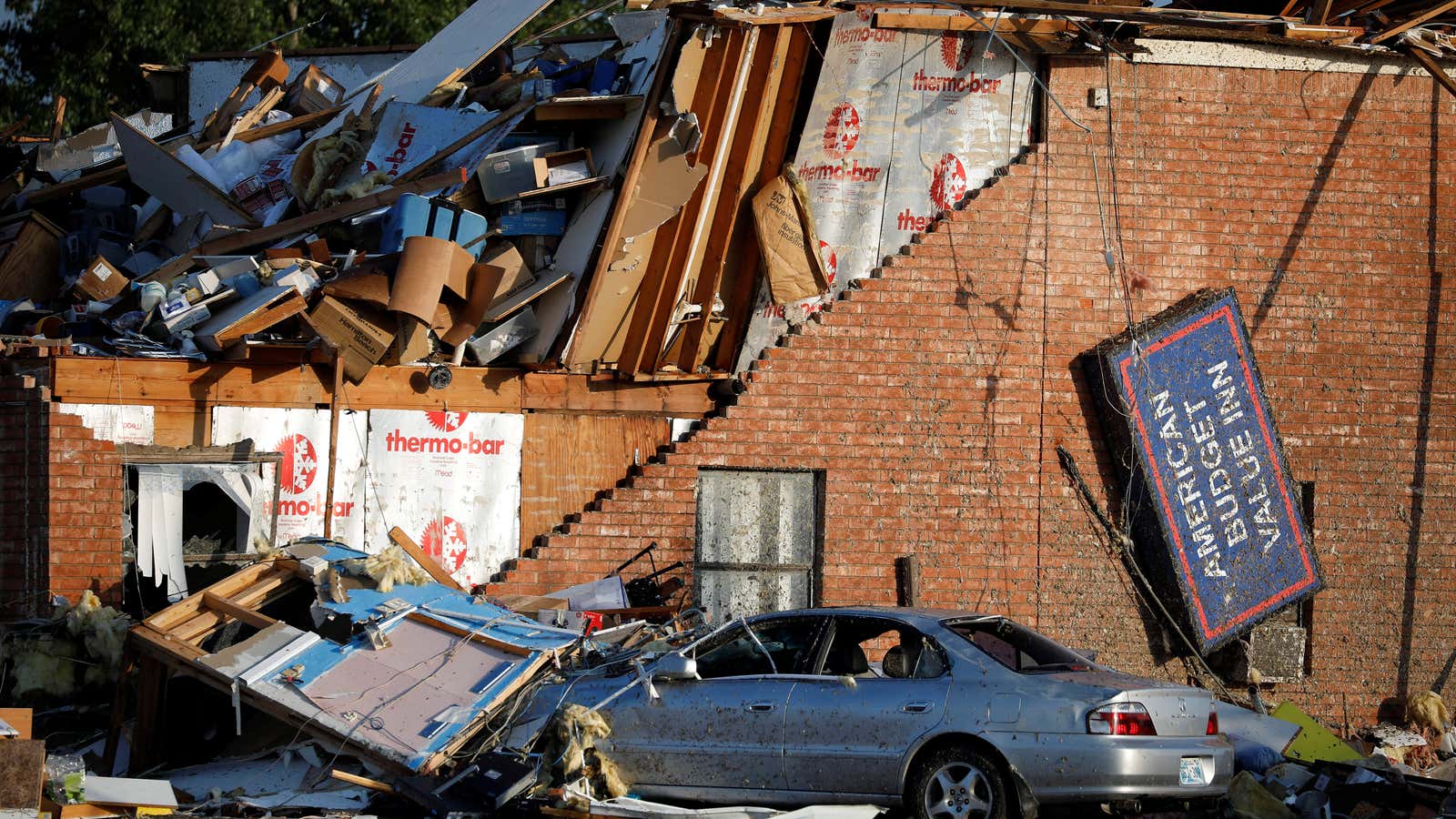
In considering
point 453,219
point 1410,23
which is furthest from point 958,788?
point 1410,23

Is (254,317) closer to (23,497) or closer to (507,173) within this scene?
(23,497)

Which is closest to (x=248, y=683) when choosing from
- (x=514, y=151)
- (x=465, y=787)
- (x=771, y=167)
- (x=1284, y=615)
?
(x=465, y=787)

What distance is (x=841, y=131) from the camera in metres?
13.5

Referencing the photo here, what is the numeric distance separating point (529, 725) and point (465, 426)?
3983mm

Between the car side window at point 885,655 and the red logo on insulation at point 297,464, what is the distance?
5.32 meters

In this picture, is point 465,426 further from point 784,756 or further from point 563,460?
point 784,756

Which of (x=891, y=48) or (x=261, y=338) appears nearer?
(x=261, y=338)

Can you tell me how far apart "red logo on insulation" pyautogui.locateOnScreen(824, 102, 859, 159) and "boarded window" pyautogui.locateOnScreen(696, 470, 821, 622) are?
2.92 metres

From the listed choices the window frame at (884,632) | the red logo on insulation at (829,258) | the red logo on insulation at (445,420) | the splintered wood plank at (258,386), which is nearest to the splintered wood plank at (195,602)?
the splintered wood plank at (258,386)

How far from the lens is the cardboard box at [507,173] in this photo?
12.7 metres

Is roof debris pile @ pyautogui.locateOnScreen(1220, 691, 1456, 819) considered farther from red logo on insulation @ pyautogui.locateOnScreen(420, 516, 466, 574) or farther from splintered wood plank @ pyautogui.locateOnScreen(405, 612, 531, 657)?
red logo on insulation @ pyautogui.locateOnScreen(420, 516, 466, 574)

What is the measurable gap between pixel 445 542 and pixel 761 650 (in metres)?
4.42

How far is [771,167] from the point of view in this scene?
1359cm

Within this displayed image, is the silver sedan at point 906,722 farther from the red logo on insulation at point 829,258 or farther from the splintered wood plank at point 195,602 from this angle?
the red logo on insulation at point 829,258
